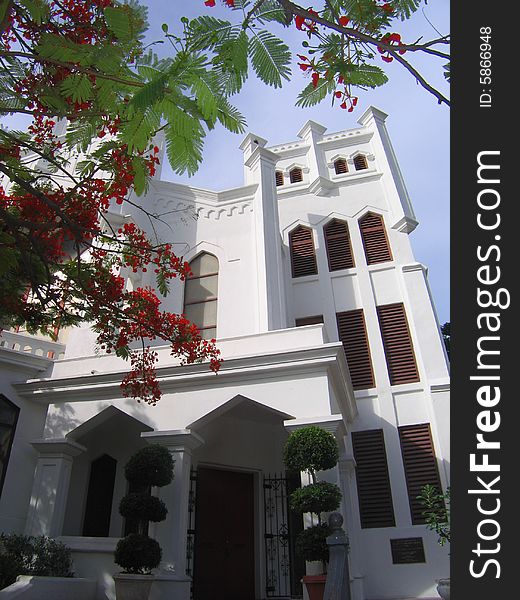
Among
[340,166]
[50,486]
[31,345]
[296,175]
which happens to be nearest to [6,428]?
[50,486]

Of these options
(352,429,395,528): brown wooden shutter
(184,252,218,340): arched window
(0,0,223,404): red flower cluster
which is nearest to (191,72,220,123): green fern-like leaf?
(0,0,223,404): red flower cluster

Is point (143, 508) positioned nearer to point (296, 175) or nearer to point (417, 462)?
point (417, 462)

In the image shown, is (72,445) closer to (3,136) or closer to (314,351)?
(314,351)

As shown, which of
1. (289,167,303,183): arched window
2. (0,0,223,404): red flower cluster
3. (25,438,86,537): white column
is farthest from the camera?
(289,167,303,183): arched window

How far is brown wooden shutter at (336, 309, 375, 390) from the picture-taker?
494 inches

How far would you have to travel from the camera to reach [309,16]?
2.69 m

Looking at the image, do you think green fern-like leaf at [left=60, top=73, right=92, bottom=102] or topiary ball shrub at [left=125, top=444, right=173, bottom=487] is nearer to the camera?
green fern-like leaf at [left=60, top=73, right=92, bottom=102]

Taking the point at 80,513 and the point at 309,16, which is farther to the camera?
the point at 80,513

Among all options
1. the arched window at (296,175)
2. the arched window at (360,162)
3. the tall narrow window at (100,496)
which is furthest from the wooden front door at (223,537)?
the arched window at (360,162)

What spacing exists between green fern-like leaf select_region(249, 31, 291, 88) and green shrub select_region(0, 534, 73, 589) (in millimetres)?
7198

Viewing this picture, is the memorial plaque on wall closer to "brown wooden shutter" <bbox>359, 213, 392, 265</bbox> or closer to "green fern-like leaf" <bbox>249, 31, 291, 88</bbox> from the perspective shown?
"brown wooden shutter" <bbox>359, 213, 392, 265</bbox>

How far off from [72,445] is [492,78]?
863 cm

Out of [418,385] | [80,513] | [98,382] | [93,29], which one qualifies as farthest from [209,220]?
[93,29]

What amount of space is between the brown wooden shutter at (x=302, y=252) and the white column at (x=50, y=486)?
8002mm
